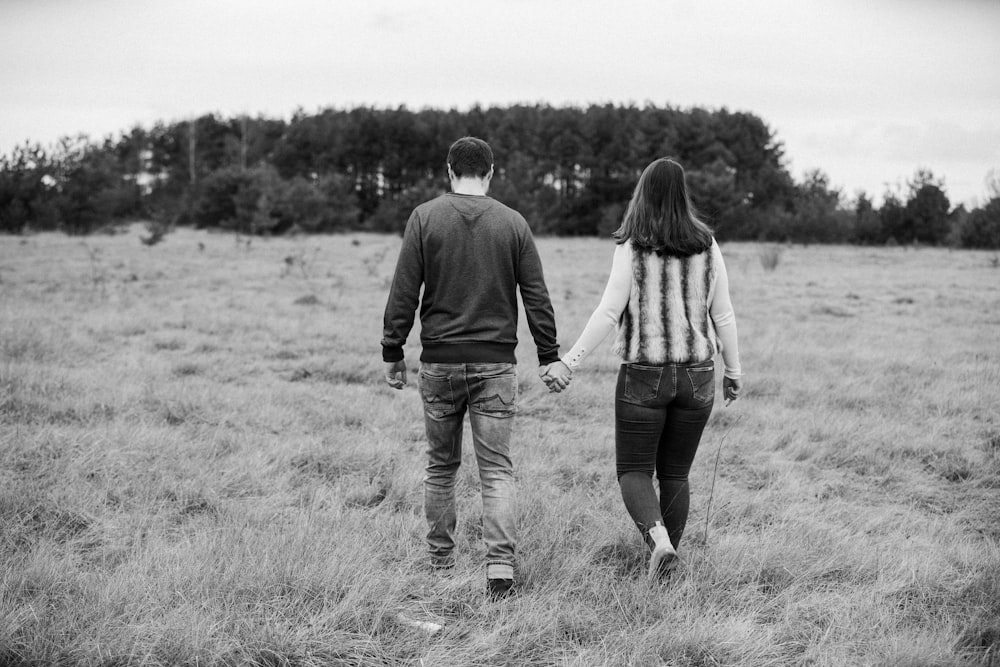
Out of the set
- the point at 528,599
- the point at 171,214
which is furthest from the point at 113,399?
the point at 171,214

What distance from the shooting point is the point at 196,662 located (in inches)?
96.3

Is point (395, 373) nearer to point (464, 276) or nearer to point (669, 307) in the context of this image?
point (464, 276)

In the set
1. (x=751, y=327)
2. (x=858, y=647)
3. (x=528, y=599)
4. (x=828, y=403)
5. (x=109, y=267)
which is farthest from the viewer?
(x=109, y=267)

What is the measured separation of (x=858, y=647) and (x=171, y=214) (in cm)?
4142

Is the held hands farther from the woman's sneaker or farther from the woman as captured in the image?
the woman's sneaker

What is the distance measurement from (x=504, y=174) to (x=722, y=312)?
38545mm

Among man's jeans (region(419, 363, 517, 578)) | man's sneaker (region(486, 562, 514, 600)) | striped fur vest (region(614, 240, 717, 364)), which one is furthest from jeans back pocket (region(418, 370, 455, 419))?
striped fur vest (region(614, 240, 717, 364))

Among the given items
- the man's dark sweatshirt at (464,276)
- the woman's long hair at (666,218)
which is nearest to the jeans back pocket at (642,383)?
the man's dark sweatshirt at (464,276)

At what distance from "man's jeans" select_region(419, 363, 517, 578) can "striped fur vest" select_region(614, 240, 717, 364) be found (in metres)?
0.58

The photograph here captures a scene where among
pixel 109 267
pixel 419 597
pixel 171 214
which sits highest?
pixel 171 214

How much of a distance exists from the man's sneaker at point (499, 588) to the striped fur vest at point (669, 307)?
108 centimetres

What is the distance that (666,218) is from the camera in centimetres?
309

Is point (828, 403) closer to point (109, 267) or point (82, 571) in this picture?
point (82, 571)

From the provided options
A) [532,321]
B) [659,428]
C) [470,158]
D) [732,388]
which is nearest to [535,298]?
[532,321]
